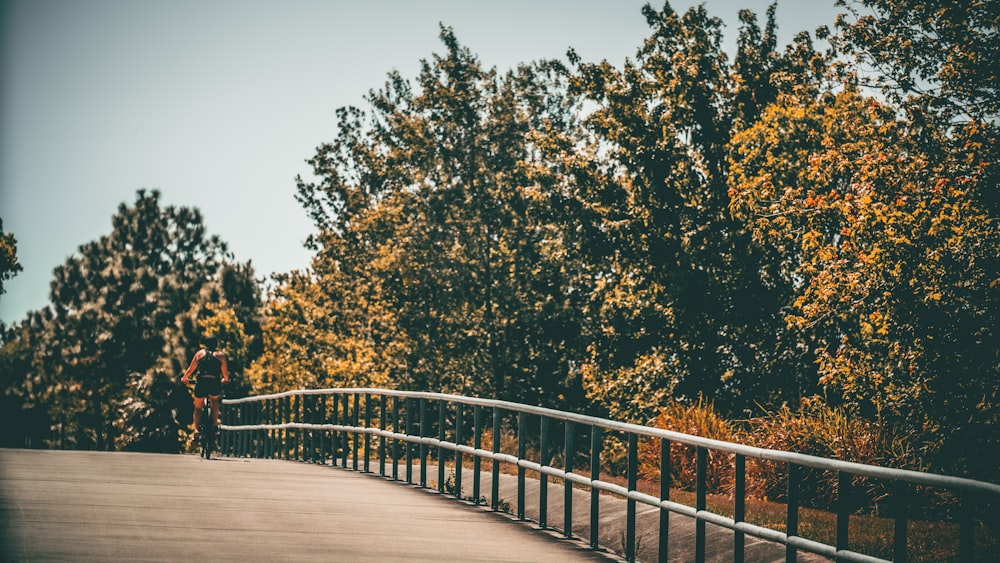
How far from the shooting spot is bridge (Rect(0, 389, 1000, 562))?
8688mm

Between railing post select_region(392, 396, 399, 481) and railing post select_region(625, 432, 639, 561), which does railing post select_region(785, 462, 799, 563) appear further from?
railing post select_region(392, 396, 399, 481)

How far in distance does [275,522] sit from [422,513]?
194cm

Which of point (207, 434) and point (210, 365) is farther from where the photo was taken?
point (207, 434)

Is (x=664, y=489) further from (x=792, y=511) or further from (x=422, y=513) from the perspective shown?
(x=422, y=513)

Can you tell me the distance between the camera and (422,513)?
12695mm

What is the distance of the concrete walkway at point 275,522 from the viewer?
9391mm

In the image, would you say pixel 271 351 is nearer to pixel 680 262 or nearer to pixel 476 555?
pixel 680 262

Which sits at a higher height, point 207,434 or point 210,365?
point 210,365

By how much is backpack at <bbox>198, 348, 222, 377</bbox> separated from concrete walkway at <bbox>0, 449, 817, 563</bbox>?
572 centimetres

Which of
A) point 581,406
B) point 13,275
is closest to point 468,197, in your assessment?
point 581,406

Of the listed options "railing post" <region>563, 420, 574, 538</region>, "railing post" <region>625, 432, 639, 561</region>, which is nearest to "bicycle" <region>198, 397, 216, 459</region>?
"railing post" <region>563, 420, 574, 538</region>

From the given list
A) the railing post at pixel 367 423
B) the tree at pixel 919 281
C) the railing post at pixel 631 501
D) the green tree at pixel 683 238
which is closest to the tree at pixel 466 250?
the green tree at pixel 683 238

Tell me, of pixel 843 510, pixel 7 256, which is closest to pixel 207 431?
pixel 843 510

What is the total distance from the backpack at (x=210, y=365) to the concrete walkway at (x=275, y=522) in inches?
225
